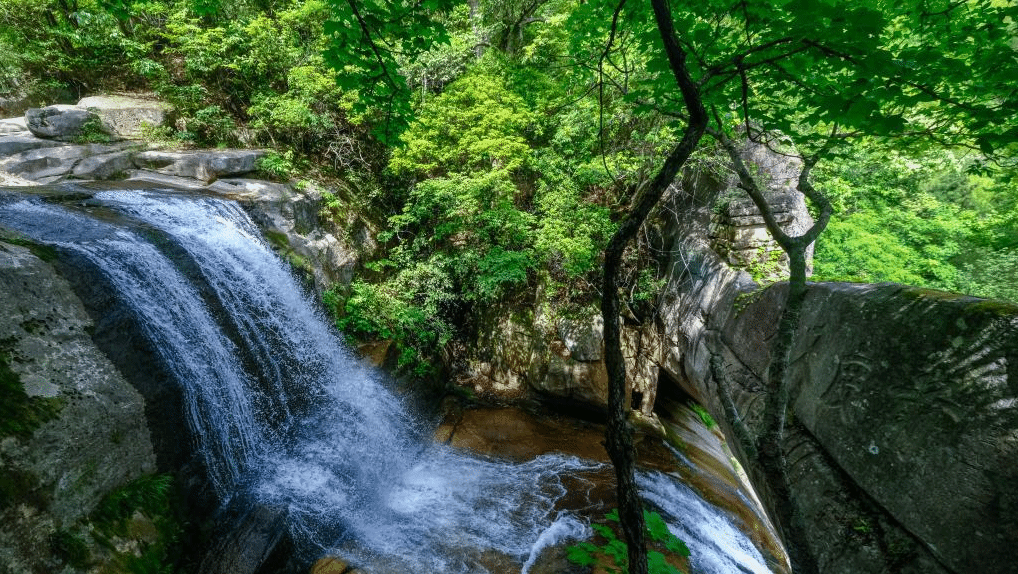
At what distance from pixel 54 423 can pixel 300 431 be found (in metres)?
2.99

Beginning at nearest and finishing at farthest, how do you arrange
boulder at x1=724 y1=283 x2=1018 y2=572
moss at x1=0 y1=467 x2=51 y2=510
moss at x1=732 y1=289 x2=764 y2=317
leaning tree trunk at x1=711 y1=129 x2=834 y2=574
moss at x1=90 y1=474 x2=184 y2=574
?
leaning tree trunk at x1=711 y1=129 x2=834 y2=574 < boulder at x1=724 y1=283 x2=1018 y2=572 < moss at x1=0 y1=467 x2=51 y2=510 < moss at x1=90 y1=474 x2=184 y2=574 < moss at x1=732 y1=289 x2=764 y2=317

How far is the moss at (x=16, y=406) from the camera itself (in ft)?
10.8

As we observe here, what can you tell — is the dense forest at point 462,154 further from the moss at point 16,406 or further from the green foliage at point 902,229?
the moss at point 16,406

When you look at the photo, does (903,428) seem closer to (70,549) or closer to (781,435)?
(781,435)

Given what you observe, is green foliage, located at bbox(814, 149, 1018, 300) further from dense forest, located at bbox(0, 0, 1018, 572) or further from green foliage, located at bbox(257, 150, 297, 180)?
green foliage, located at bbox(257, 150, 297, 180)

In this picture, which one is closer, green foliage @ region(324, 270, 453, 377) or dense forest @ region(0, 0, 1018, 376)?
dense forest @ region(0, 0, 1018, 376)

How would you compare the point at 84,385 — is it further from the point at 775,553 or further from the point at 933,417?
the point at 775,553

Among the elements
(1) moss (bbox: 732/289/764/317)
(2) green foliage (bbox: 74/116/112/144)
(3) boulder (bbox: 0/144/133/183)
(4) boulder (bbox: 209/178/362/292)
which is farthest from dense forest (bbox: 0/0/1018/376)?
(1) moss (bbox: 732/289/764/317)

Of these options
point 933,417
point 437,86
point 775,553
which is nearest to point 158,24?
point 437,86

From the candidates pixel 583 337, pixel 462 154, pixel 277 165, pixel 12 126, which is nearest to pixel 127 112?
pixel 12 126

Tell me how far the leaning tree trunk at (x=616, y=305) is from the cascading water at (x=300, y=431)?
3.87 meters

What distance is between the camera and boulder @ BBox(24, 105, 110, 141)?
779 cm

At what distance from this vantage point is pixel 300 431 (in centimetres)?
619

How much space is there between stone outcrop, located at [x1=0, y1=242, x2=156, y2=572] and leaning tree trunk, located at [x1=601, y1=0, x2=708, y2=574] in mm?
4836
